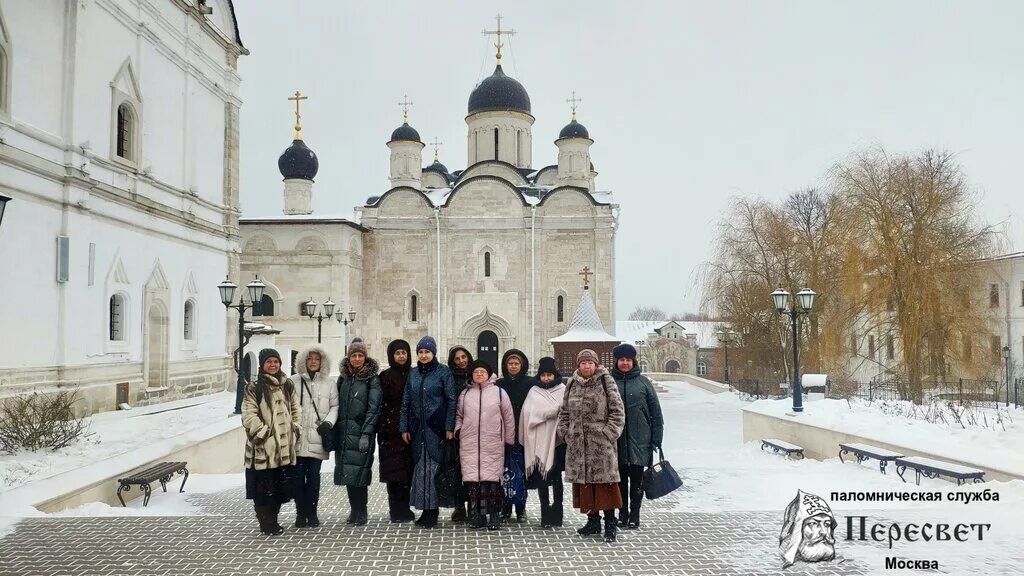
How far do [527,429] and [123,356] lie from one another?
11.6 meters

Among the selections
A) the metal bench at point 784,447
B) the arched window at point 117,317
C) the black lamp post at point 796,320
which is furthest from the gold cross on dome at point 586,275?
the arched window at point 117,317

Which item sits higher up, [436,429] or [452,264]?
[452,264]

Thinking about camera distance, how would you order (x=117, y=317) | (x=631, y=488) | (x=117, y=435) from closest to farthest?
(x=631, y=488), (x=117, y=435), (x=117, y=317)

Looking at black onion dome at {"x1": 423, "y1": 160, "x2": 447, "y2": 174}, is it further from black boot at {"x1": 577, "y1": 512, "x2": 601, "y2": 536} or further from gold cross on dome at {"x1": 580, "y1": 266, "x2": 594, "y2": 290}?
black boot at {"x1": 577, "y1": 512, "x2": 601, "y2": 536}

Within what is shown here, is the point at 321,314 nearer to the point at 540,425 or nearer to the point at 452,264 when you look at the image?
the point at 452,264

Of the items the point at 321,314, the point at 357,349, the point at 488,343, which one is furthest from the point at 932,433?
the point at 488,343

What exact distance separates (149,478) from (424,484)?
335cm

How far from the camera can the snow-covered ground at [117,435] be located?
7.76 metres

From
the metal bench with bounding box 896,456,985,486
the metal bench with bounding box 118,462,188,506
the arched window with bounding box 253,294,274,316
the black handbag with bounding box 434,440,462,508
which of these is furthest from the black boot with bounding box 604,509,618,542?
the arched window with bounding box 253,294,274,316

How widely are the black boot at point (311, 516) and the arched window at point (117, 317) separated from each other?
10.5 meters

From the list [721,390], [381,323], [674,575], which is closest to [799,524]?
[674,575]

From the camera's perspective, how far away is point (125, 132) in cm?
1498

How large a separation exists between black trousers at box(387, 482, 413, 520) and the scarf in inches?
40.0

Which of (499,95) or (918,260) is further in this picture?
(499,95)
